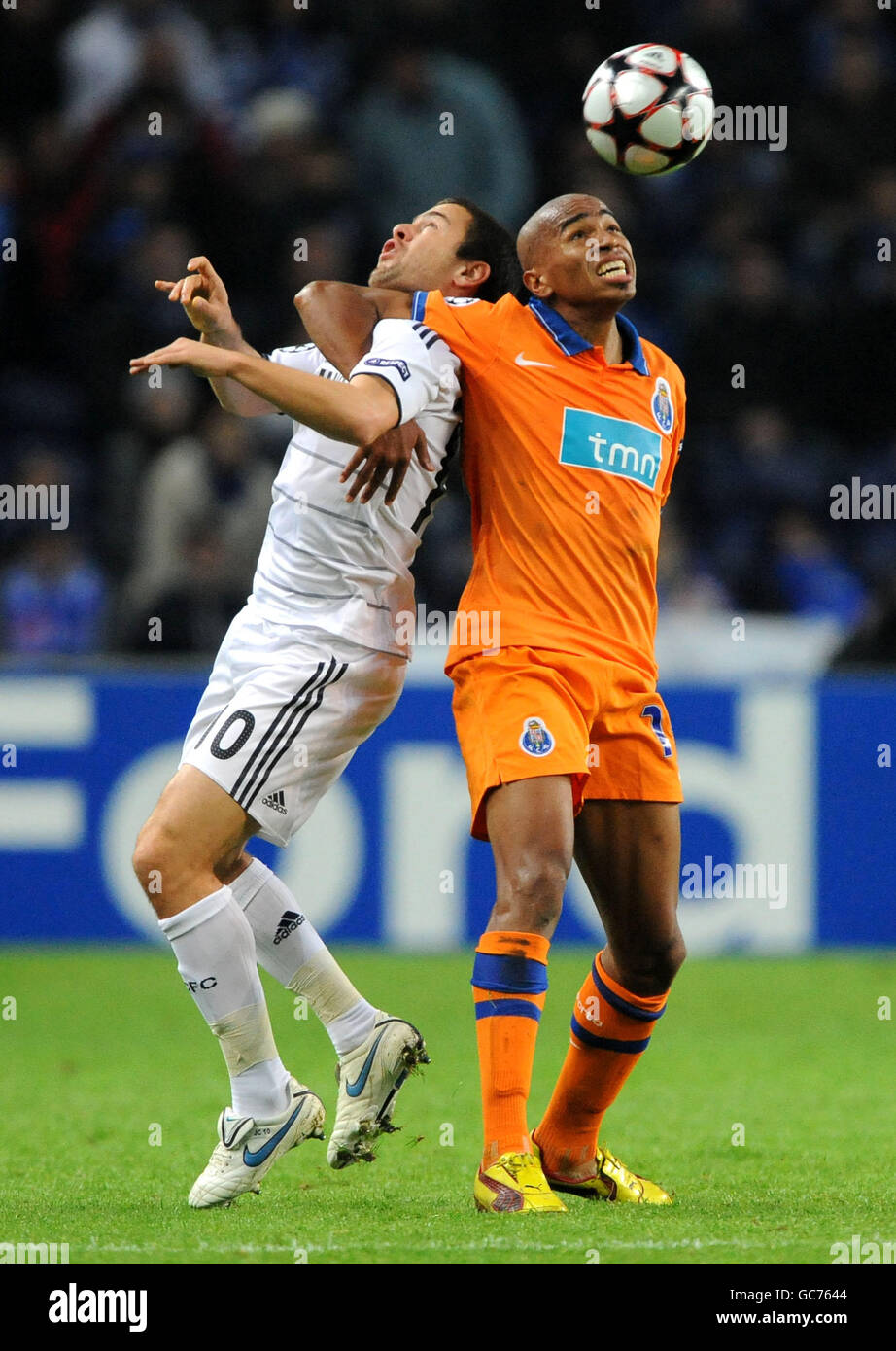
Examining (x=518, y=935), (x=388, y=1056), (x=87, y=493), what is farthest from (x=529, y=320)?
(x=87, y=493)

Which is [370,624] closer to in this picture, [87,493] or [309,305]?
[309,305]

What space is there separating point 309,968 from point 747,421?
752 cm

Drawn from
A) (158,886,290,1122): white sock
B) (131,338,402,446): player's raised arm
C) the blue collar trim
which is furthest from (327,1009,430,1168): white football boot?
the blue collar trim

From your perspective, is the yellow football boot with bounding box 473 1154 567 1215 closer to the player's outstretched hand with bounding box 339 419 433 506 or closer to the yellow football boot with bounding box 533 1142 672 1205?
the yellow football boot with bounding box 533 1142 672 1205

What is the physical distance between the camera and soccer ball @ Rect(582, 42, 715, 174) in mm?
4980

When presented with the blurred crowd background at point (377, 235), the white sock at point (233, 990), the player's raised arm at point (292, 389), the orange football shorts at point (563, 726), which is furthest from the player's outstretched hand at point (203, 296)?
the blurred crowd background at point (377, 235)

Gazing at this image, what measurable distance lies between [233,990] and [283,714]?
2.19ft

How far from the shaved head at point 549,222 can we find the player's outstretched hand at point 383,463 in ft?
2.14

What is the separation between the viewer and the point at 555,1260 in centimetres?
373

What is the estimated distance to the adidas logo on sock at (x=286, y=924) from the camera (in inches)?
202

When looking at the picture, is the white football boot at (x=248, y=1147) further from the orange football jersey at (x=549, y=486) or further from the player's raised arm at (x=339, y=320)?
the player's raised arm at (x=339, y=320)

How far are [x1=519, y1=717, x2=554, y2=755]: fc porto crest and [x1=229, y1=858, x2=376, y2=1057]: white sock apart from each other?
996 millimetres

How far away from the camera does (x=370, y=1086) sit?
4.96 meters

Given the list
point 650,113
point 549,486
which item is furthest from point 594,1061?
point 650,113
